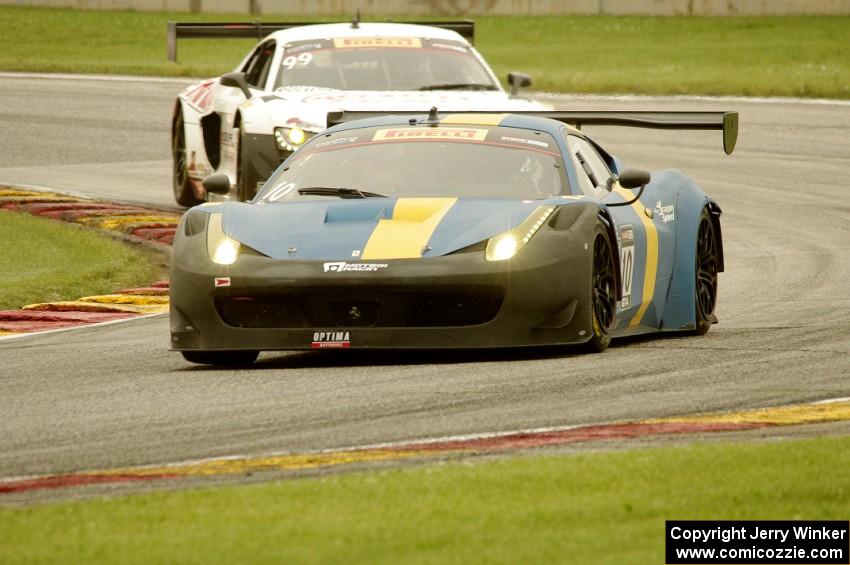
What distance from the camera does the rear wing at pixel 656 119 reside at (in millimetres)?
10609

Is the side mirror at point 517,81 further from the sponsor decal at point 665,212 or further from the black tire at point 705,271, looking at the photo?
the sponsor decal at point 665,212

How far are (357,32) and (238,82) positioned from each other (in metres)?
1.41

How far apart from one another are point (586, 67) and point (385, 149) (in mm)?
26004

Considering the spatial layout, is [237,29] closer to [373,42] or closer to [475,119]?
[373,42]

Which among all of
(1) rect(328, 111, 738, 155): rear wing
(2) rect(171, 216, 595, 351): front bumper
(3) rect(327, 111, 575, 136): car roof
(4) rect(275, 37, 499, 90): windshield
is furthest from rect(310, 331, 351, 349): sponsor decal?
(4) rect(275, 37, 499, 90): windshield

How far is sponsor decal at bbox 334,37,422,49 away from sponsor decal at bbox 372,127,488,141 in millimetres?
5704

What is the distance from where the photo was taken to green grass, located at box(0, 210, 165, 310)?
41.7 feet

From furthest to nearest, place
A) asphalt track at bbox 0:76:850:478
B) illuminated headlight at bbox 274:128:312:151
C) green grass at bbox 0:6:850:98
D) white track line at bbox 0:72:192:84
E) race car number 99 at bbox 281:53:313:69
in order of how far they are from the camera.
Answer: white track line at bbox 0:72:192:84
green grass at bbox 0:6:850:98
race car number 99 at bbox 281:53:313:69
illuminated headlight at bbox 274:128:312:151
asphalt track at bbox 0:76:850:478

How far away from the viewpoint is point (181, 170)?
16938mm

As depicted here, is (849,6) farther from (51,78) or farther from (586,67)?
(51,78)

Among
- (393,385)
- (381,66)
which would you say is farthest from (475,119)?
(381,66)

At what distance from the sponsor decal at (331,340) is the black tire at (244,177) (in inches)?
223

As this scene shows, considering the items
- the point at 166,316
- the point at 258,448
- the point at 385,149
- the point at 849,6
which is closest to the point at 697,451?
the point at 258,448

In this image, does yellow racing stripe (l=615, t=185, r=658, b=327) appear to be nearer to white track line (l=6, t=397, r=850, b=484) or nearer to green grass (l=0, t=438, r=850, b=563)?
white track line (l=6, t=397, r=850, b=484)
